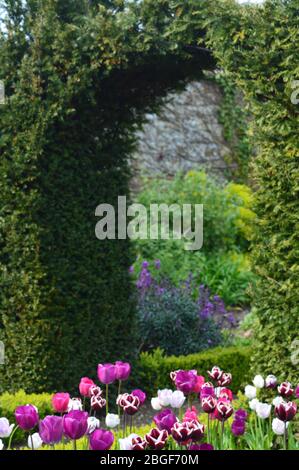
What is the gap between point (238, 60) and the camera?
4957 millimetres

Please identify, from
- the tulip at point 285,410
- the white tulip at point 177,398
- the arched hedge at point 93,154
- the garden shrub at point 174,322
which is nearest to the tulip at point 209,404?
the white tulip at point 177,398

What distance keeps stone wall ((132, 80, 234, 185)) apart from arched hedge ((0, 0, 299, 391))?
8130 mm

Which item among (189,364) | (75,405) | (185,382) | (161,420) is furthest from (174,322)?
(161,420)

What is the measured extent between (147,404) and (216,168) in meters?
9.65

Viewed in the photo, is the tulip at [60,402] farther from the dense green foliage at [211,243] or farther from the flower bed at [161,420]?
the dense green foliage at [211,243]

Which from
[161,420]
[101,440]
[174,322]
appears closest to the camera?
[101,440]

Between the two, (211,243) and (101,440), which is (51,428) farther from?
(211,243)

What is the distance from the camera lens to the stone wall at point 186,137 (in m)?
15.3

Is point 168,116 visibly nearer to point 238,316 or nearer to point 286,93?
point 238,316

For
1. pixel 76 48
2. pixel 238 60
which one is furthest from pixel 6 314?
pixel 238 60

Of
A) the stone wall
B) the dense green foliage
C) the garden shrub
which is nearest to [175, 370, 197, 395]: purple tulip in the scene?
the garden shrub

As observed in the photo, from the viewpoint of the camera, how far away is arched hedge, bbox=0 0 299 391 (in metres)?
4.90

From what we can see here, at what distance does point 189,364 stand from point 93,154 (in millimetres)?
2322

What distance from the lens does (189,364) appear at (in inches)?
295
